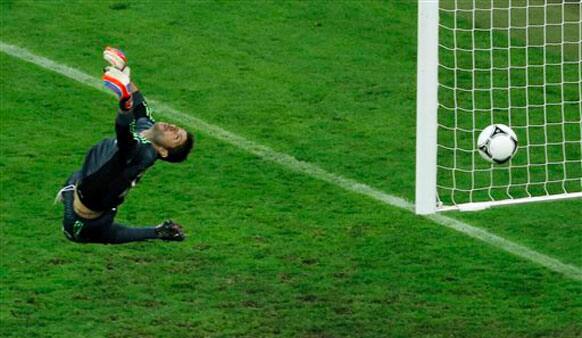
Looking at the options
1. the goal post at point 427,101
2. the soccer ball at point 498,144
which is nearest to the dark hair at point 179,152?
the goal post at point 427,101

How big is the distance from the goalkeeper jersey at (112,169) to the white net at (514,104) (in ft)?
13.3

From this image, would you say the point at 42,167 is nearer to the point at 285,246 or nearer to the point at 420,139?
the point at 285,246

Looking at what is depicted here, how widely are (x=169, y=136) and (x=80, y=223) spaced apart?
0.95m

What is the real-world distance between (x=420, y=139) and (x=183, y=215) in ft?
10.7

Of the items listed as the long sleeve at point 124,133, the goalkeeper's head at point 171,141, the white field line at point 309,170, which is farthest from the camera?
the white field line at point 309,170

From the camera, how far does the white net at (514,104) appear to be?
15.1 meters

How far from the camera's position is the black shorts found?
1103cm

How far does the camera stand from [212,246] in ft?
46.5

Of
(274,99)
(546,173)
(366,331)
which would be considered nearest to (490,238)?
(546,173)

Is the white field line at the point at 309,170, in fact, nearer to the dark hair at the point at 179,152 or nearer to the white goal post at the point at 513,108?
the white goal post at the point at 513,108

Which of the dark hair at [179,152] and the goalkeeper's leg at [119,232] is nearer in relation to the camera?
the dark hair at [179,152]

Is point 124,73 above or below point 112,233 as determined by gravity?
above

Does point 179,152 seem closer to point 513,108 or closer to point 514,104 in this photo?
point 513,108

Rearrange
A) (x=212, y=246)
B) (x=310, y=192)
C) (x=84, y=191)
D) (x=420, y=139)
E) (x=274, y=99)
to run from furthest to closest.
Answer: (x=274, y=99) < (x=310, y=192) < (x=212, y=246) < (x=420, y=139) < (x=84, y=191)
